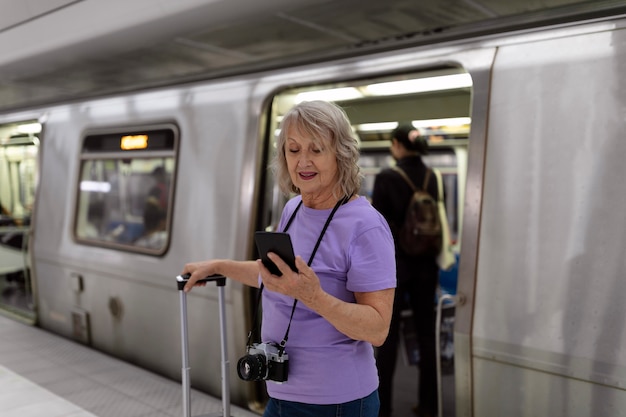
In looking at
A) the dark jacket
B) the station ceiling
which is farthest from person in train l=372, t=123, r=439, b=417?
the station ceiling

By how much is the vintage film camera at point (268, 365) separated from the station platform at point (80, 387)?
195cm

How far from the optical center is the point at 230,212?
3676 mm

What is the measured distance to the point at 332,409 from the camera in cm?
155

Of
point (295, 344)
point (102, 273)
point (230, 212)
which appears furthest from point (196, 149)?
point (295, 344)

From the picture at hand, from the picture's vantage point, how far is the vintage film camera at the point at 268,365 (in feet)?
5.11

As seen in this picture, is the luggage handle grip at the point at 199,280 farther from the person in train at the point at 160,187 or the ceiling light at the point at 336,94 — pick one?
the person in train at the point at 160,187

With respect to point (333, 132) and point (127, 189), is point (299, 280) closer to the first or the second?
point (333, 132)

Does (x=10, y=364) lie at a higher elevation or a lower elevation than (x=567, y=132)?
lower

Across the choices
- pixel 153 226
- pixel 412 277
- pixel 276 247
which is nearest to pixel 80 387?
Answer: pixel 153 226

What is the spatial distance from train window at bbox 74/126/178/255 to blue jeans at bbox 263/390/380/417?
2.70 metres

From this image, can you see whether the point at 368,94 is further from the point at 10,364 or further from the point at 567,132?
the point at 10,364

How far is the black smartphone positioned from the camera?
1.38 m

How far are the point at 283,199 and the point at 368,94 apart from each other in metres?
0.91

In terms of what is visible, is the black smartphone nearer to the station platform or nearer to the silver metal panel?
the silver metal panel
